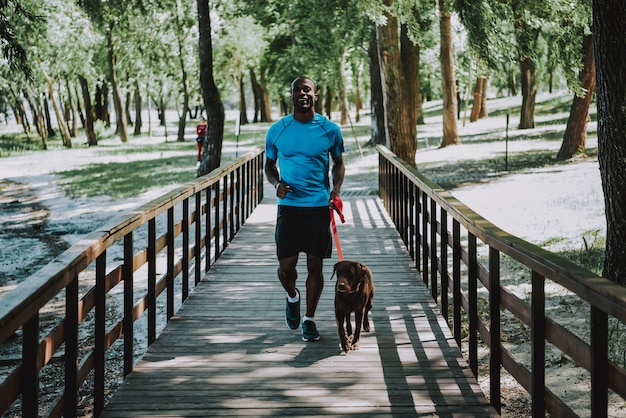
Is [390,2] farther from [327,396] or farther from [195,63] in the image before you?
[195,63]

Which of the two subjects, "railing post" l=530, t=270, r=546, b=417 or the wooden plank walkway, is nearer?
"railing post" l=530, t=270, r=546, b=417

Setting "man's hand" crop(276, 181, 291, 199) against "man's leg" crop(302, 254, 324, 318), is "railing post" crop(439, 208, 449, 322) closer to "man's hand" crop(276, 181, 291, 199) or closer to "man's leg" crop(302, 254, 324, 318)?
"man's leg" crop(302, 254, 324, 318)

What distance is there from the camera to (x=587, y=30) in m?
15.6

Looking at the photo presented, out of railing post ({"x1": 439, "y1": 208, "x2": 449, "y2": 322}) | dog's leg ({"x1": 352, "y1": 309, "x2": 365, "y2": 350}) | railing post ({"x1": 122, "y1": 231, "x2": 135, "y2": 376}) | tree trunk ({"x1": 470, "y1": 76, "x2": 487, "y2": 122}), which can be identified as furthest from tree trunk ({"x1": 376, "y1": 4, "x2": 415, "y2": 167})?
tree trunk ({"x1": 470, "y1": 76, "x2": 487, "y2": 122})

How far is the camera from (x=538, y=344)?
403 centimetres

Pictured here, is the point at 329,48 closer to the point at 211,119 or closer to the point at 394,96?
the point at 211,119

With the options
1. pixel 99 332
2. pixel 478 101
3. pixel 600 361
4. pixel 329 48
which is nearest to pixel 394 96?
pixel 329 48

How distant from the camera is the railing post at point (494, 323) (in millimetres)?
4855

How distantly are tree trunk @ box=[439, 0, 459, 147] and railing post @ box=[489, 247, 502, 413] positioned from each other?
2263cm

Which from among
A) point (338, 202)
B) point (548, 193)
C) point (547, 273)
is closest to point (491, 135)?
point (548, 193)

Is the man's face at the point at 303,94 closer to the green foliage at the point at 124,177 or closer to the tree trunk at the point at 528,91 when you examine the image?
the green foliage at the point at 124,177

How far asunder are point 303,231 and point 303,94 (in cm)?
105

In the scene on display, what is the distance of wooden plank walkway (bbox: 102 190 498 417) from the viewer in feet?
16.0

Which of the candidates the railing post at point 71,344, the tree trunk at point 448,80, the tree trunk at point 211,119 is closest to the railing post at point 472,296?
the railing post at point 71,344
